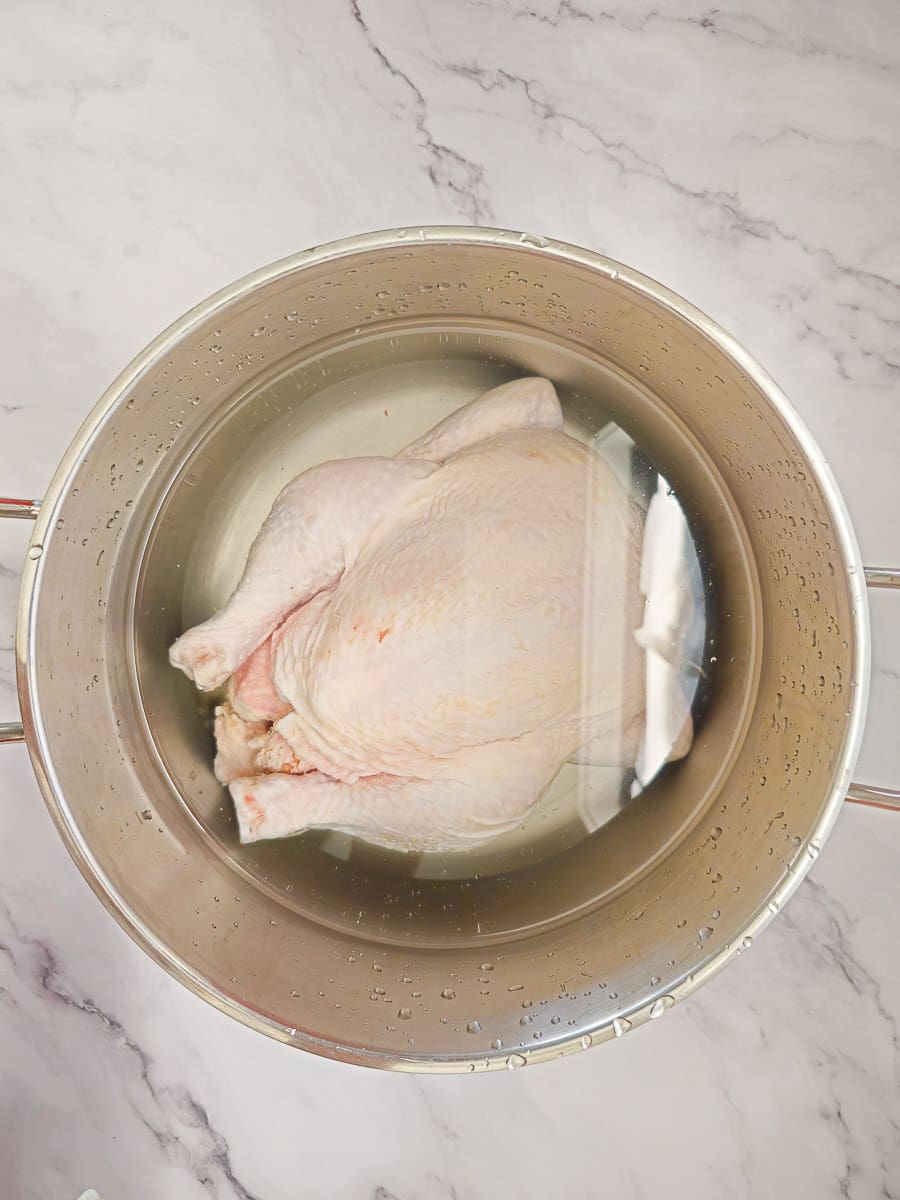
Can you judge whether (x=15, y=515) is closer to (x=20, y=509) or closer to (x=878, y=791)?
(x=20, y=509)

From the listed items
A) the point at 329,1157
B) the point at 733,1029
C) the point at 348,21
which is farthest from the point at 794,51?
the point at 329,1157

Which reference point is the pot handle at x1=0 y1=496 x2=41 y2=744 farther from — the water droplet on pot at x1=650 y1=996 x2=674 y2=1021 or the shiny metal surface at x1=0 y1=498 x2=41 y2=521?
the water droplet on pot at x1=650 y1=996 x2=674 y2=1021

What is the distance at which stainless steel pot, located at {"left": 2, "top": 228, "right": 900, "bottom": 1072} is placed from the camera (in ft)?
1.78

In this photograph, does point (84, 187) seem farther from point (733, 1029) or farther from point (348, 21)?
point (733, 1029)

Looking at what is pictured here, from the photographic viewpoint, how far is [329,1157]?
0.80 metres

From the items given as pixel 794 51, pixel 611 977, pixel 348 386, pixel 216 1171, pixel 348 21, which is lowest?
pixel 216 1171

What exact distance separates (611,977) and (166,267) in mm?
733

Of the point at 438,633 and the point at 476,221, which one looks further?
the point at 476,221

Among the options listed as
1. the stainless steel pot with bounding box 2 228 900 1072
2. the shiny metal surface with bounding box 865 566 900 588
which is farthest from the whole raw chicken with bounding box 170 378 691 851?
the shiny metal surface with bounding box 865 566 900 588

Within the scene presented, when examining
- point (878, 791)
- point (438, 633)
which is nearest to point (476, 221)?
point (438, 633)

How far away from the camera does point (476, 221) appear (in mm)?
780

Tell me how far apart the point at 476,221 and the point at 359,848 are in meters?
0.60

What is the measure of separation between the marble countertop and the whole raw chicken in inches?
10.0

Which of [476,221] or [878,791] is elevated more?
[476,221]
